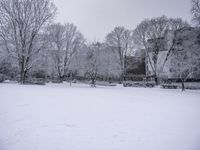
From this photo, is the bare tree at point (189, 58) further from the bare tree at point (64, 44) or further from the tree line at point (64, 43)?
the bare tree at point (64, 44)

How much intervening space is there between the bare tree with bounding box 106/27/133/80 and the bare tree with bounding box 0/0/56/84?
70.4 feet

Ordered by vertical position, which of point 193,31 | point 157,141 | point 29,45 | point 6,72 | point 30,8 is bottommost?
point 157,141

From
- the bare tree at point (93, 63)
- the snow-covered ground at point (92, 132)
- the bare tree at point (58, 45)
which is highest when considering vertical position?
the bare tree at point (58, 45)

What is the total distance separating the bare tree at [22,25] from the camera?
32.9m

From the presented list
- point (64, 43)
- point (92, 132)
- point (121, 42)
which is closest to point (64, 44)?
point (64, 43)

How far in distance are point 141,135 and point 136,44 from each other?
44553 mm

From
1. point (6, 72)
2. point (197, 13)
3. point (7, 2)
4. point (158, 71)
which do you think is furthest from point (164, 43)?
point (6, 72)

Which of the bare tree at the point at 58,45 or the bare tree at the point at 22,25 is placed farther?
the bare tree at the point at 58,45

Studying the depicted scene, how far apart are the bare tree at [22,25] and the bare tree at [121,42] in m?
21.5

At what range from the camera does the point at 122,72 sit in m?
54.1

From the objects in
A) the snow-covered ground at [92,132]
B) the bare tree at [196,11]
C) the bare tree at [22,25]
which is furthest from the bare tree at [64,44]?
the snow-covered ground at [92,132]

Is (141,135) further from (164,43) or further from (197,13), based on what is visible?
(164,43)

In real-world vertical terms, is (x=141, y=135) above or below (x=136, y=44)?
below

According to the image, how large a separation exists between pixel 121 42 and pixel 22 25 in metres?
27.3
